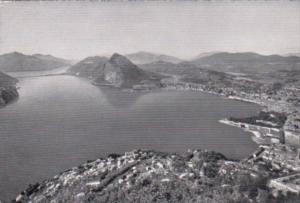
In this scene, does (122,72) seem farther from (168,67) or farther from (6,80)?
(6,80)

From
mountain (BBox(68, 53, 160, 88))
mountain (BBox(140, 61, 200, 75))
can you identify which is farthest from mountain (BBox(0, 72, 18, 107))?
mountain (BBox(140, 61, 200, 75))

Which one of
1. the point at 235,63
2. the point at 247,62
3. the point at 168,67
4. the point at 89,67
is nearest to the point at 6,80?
the point at 89,67

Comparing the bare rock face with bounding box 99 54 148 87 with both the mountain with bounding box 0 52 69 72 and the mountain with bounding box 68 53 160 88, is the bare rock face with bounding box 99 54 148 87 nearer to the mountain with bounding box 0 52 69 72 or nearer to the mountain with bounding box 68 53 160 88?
the mountain with bounding box 68 53 160 88

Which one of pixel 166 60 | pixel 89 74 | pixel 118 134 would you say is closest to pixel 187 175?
pixel 118 134

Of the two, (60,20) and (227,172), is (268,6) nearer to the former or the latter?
(227,172)

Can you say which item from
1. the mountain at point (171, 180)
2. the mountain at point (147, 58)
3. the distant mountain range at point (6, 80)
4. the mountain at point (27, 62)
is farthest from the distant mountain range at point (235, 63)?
the distant mountain range at point (6, 80)

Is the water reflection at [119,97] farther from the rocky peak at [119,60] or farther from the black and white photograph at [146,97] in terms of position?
the rocky peak at [119,60]
